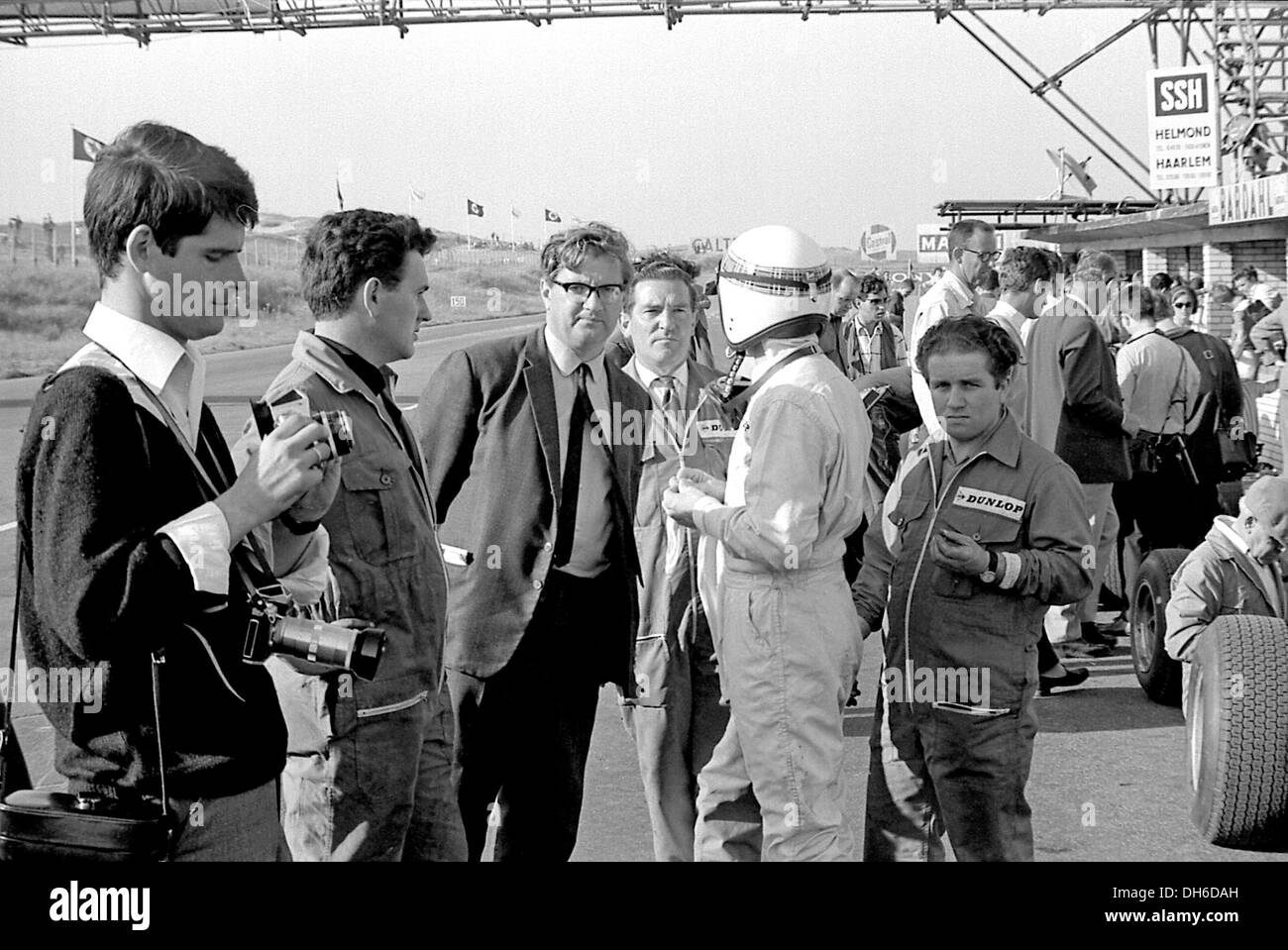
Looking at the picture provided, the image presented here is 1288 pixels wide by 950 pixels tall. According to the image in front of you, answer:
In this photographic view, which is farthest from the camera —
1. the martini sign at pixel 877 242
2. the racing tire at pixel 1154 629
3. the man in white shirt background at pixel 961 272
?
the man in white shirt background at pixel 961 272

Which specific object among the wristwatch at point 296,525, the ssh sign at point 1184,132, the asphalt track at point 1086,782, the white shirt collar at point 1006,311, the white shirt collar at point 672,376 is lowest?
the asphalt track at point 1086,782

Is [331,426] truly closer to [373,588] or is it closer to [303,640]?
[303,640]

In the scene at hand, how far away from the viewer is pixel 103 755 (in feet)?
7.36

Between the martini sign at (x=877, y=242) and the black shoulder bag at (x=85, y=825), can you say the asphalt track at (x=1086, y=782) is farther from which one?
the black shoulder bag at (x=85, y=825)

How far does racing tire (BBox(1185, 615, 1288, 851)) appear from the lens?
13.5ft

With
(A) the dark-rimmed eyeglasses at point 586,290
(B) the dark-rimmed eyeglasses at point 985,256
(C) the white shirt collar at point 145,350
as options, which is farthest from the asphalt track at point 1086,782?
(C) the white shirt collar at point 145,350

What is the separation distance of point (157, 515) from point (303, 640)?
29 centimetres

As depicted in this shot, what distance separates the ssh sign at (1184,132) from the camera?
39.9 ft

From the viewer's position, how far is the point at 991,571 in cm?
350

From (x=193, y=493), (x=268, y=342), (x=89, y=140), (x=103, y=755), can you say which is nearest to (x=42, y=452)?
(x=193, y=493)

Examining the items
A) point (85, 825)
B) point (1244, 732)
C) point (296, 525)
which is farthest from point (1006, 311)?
point (85, 825)

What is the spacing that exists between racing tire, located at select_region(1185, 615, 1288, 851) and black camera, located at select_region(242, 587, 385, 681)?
279 centimetres

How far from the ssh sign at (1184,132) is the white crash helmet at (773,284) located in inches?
377

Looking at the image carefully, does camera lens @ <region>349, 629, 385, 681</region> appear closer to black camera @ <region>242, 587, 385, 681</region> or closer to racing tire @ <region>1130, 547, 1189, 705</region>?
black camera @ <region>242, 587, 385, 681</region>
